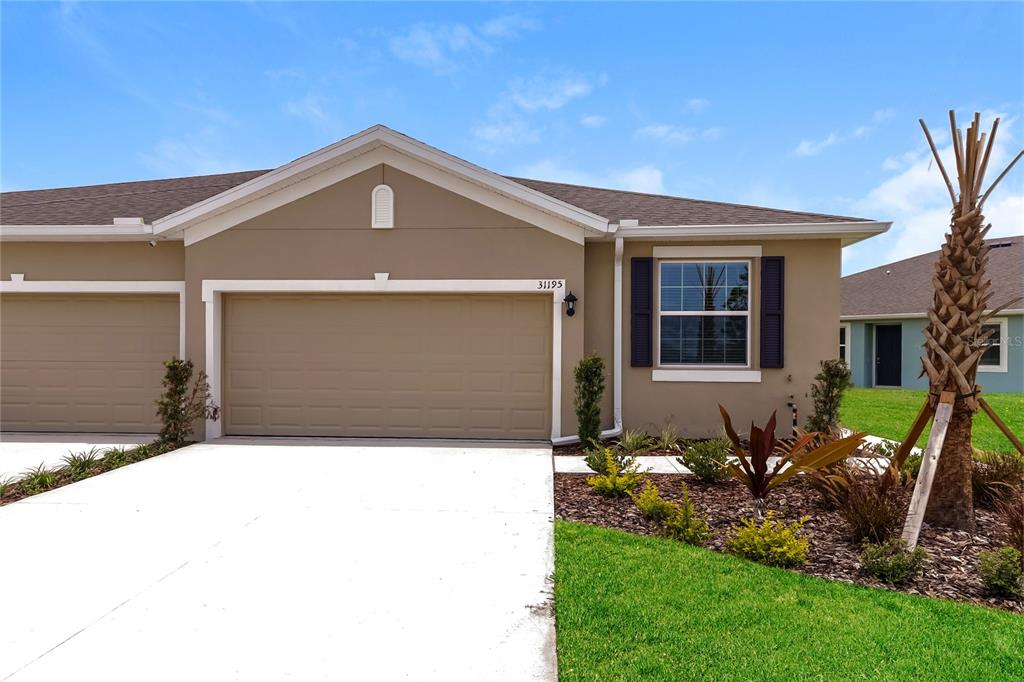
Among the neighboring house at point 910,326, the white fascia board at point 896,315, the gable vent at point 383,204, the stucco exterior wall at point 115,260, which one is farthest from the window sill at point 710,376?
the neighboring house at point 910,326

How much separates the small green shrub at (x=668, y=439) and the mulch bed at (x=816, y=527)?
1.45 m

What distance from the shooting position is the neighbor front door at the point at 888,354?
16.9 meters

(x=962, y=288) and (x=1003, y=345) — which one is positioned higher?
(x=962, y=288)

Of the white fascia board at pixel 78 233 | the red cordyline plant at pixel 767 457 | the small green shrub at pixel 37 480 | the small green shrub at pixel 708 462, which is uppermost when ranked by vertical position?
the white fascia board at pixel 78 233

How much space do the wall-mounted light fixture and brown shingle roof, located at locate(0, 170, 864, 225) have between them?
1.89 metres

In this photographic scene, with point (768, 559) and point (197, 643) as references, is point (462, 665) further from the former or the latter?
point (768, 559)

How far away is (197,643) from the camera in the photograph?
2.66m

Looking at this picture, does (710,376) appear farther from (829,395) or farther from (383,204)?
(383,204)

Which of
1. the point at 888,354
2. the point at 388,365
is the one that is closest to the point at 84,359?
the point at 388,365

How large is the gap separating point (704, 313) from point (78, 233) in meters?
10.4

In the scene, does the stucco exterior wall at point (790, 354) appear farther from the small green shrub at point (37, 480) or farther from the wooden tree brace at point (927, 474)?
the small green shrub at point (37, 480)

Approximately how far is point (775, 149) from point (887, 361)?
11550 mm

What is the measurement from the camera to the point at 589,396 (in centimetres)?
712

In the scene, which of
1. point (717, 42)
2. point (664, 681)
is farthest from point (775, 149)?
point (664, 681)
